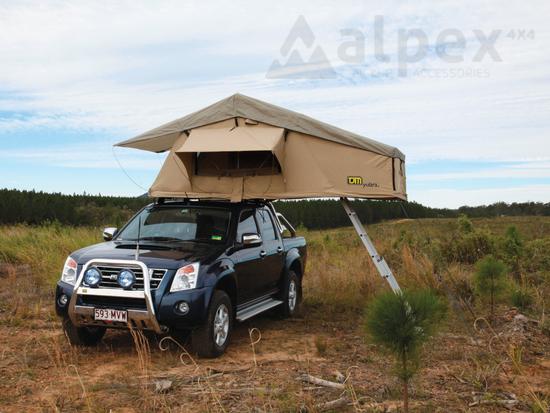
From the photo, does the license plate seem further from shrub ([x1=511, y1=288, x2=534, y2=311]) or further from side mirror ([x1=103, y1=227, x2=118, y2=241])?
shrub ([x1=511, y1=288, x2=534, y2=311])

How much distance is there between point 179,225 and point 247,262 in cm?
105

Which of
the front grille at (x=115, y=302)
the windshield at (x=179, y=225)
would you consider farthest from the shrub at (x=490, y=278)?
the front grille at (x=115, y=302)

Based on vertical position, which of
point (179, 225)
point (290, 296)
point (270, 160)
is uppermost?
point (270, 160)

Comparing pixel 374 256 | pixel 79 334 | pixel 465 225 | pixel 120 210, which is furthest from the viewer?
pixel 120 210

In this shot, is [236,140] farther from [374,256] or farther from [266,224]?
[374,256]

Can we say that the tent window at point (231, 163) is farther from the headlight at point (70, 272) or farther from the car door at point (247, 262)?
the headlight at point (70, 272)

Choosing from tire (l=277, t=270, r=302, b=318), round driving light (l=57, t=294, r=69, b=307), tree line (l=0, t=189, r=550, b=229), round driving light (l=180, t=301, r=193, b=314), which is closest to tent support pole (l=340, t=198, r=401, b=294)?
tire (l=277, t=270, r=302, b=318)

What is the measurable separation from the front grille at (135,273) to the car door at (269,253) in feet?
7.15

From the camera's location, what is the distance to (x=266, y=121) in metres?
9.23

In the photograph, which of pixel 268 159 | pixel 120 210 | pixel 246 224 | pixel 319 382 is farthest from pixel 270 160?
pixel 120 210

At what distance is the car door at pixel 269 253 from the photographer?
9.04 metres

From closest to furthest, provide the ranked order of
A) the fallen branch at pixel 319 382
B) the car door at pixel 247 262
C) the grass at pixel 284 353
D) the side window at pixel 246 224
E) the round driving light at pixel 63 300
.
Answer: the grass at pixel 284 353, the fallen branch at pixel 319 382, the round driving light at pixel 63 300, the car door at pixel 247 262, the side window at pixel 246 224

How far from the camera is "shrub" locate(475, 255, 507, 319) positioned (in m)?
9.17

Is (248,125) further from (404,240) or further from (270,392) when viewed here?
(404,240)
